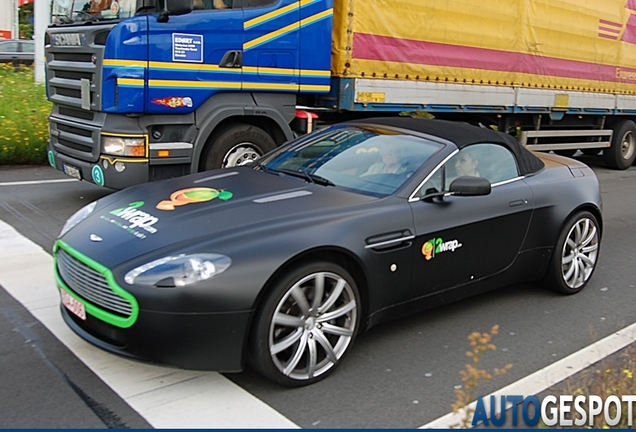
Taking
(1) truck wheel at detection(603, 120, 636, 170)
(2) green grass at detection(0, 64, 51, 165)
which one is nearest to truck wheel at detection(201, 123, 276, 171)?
(2) green grass at detection(0, 64, 51, 165)

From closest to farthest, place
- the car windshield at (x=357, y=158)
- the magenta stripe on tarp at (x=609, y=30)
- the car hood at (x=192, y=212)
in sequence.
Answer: the car hood at (x=192, y=212)
the car windshield at (x=357, y=158)
the magenta stripe on tarp at (x=609, y=30)

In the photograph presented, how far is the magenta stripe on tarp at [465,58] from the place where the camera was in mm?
8930

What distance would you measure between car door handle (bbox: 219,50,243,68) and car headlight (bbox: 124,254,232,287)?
4.39 metres

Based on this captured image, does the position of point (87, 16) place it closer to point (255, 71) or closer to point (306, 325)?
point (255, 71)

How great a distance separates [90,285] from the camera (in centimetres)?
380

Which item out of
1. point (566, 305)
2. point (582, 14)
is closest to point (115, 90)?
point (566, 305)

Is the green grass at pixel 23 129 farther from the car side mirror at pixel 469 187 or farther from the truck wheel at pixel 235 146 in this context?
the car side mirror at pixel 469 187

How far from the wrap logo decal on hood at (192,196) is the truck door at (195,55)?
2.87 m

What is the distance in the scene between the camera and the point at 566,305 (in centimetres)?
550

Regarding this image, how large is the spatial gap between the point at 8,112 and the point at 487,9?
300 inches

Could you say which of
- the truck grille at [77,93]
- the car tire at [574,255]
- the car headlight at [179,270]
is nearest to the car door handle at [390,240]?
the car headlight at [179,270]

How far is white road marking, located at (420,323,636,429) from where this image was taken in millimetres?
3600

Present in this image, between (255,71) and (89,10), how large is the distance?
1.90 meters

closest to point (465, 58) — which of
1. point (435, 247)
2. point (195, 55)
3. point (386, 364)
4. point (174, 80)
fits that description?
point (195, 55)
